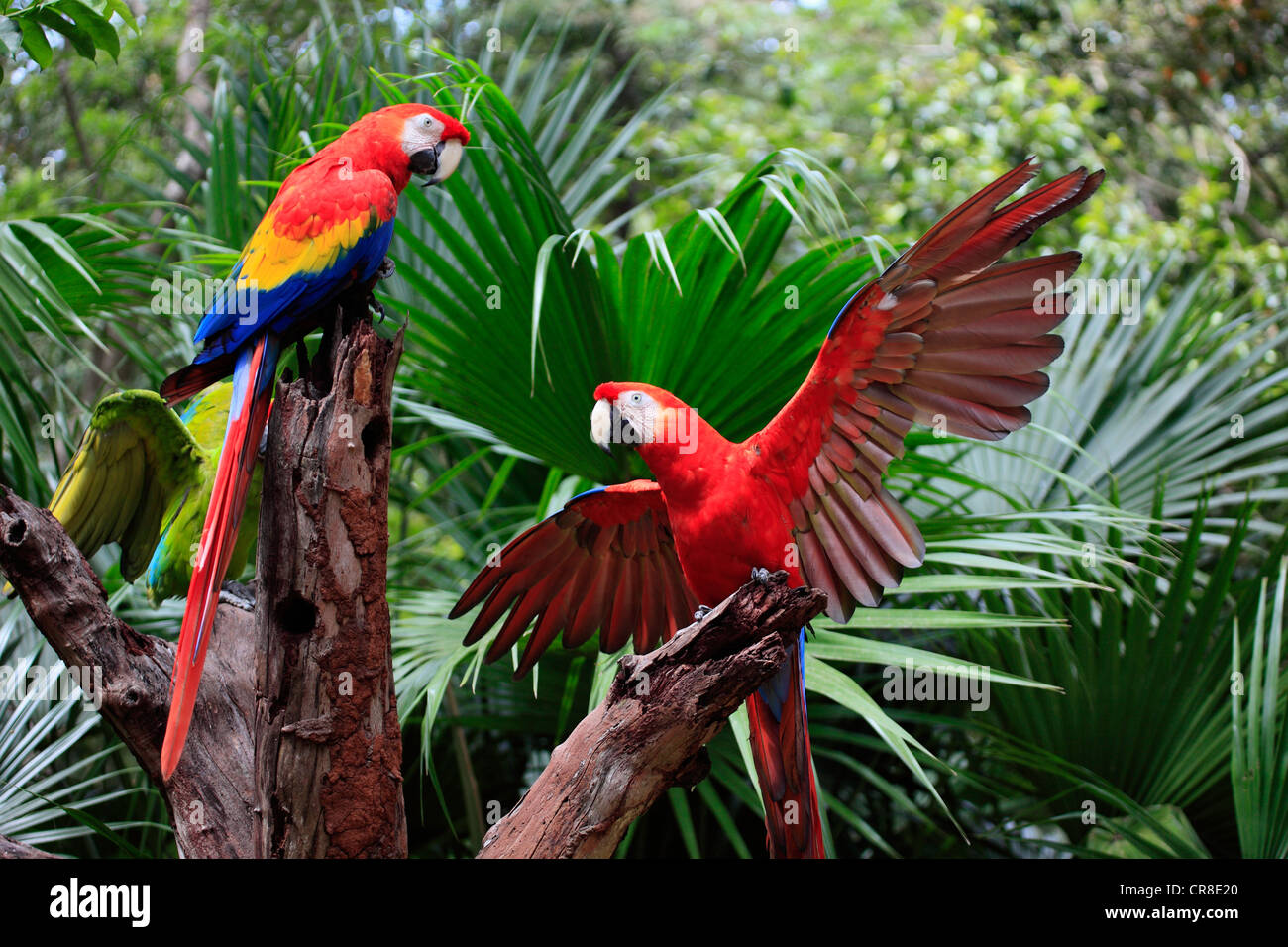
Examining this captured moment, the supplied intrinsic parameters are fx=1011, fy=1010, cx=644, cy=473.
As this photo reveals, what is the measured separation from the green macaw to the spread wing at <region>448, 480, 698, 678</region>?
1.69 ft

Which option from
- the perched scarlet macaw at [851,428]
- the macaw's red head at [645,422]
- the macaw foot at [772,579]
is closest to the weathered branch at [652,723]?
the macaw foot at [772,579]

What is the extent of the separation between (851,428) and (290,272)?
39.3 inches

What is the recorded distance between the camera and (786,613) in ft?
4.92

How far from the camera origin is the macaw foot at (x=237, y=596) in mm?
1991

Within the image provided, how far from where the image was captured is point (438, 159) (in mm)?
1887

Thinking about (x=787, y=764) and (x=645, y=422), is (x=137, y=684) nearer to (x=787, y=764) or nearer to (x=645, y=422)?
(x=645, y=422)

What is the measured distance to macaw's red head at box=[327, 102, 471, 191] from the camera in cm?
185

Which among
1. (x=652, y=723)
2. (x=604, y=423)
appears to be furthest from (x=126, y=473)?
(x=652, y=723)

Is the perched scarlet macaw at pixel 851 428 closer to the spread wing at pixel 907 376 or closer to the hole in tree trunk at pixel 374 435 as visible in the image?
the spread wing at pixel 907 376

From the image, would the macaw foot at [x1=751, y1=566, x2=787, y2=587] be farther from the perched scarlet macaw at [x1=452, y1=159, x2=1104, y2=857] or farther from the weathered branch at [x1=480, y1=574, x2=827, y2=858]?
the perched scarlet macaw at [x1=452, y1=159, x2=1104, y2=857]

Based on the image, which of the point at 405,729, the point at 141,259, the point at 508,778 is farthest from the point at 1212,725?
the point at 141,259

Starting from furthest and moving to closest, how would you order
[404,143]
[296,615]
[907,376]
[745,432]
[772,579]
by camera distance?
1. [745,432]
2. [404,143]
3. [907,376]
4. [296,615]
5. [772,579]

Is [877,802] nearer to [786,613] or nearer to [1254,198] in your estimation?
[786,613]

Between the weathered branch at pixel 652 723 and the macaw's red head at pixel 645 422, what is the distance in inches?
12.1
